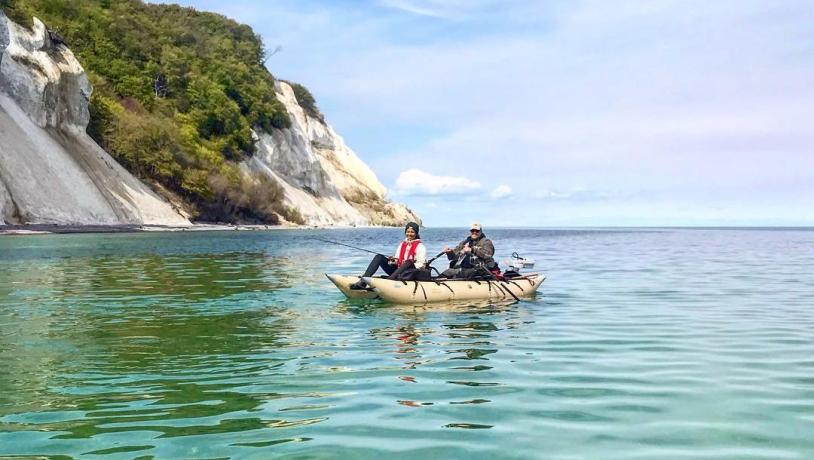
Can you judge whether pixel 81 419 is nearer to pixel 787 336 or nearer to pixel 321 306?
pixel 321 306

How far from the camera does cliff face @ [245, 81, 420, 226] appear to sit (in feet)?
331

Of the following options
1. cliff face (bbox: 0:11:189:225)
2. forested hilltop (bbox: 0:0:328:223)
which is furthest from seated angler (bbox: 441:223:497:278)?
forested hilltop (bbox: 0:0:328:223)

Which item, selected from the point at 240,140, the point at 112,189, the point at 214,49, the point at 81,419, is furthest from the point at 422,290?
the point at 214,49

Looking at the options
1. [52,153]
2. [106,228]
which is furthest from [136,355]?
[52,153]

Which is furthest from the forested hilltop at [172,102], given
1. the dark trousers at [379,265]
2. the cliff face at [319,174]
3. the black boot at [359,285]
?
the black boot at [359,285]

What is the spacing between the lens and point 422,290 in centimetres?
1666

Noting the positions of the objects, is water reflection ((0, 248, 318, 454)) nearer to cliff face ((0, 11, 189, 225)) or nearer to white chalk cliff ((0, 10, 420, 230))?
cliff face ((0, 11, 189, 225))

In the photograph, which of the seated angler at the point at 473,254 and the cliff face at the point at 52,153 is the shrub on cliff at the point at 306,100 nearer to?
the cliff face at the point at 52,153

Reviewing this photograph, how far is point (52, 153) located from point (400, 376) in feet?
179

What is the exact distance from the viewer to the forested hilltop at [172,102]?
69812 mm

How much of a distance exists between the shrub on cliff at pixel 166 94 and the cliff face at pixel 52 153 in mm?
3806

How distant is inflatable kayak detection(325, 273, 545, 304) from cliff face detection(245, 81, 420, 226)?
7628 centimetres

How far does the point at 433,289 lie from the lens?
1681 cm

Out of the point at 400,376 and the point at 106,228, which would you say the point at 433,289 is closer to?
the point at 400,376
